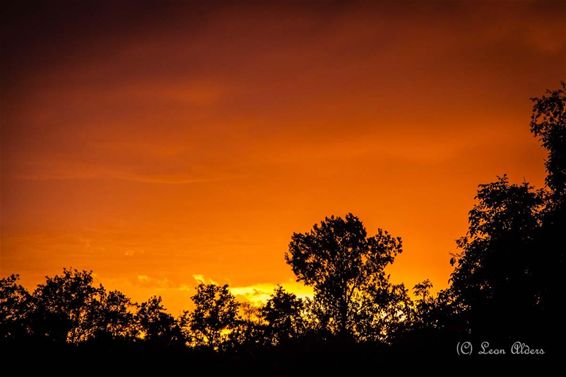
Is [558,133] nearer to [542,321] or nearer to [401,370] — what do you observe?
[542,321]

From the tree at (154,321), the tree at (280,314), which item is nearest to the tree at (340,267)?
the tree at (280,314)

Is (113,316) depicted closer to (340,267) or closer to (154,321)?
(154,321)

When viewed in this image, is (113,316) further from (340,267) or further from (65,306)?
(340,267)

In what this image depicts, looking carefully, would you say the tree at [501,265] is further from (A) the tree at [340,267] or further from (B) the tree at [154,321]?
(B) the tree at [154,321]

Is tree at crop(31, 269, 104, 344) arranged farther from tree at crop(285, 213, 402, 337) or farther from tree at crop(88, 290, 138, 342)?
tree at crop(285, 213, 402, 337)

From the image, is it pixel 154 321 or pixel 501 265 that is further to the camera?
pixel 154 321

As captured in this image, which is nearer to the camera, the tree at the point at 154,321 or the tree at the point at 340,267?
the tree at the point at 340,267

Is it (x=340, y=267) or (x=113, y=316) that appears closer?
(x=340, y=267)

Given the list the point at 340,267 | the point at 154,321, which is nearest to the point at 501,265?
the point at 340,267

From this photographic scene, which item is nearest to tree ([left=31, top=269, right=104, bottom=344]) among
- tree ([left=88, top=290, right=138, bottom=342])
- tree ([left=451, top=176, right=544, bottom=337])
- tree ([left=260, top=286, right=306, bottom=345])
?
tree ([left=88, top=290, right=138, bottom=342])

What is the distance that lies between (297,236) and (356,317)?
38.2 feet

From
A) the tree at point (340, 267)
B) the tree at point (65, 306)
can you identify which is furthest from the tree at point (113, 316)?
the tree at point (340, 267)

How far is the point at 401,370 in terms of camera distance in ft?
85.8

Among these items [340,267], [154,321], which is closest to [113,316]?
[154,321]
